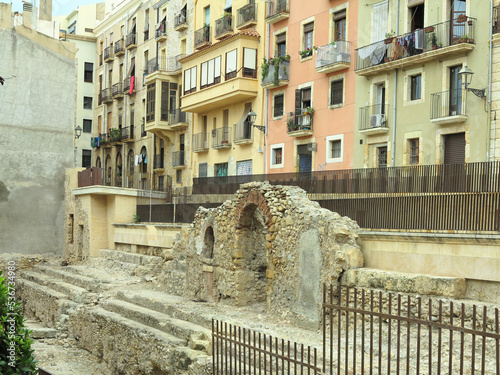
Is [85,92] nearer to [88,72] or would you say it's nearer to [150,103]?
[88,72]

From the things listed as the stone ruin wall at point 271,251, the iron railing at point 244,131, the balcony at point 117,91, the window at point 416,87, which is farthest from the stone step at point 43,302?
the balcony at point 117,91

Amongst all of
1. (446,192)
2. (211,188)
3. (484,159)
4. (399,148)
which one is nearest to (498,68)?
(484,159)

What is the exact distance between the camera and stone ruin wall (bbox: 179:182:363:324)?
15352 mm

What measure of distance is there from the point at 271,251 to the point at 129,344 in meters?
4.52

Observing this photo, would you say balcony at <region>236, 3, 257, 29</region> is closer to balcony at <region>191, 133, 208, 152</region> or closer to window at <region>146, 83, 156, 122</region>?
balcony at <region>191, 133, 208, 152</region>

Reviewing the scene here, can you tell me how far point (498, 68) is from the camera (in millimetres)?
21016

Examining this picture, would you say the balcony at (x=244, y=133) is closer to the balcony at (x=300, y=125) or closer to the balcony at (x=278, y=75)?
the balcony at (x=278, y=75)

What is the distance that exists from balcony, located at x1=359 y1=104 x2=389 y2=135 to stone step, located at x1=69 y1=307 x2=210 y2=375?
11365 millimetres

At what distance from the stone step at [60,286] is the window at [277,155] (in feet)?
33.8

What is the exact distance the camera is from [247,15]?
1277 inches

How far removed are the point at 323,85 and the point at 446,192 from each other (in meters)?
12.9

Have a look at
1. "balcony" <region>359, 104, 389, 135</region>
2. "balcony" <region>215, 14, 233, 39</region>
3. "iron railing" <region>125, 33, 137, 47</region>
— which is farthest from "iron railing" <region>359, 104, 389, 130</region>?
"iron railing" <region>125, 33, 137, 47</region>

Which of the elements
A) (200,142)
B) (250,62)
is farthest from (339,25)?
(200,142)

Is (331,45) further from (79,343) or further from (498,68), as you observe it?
(79,343)
